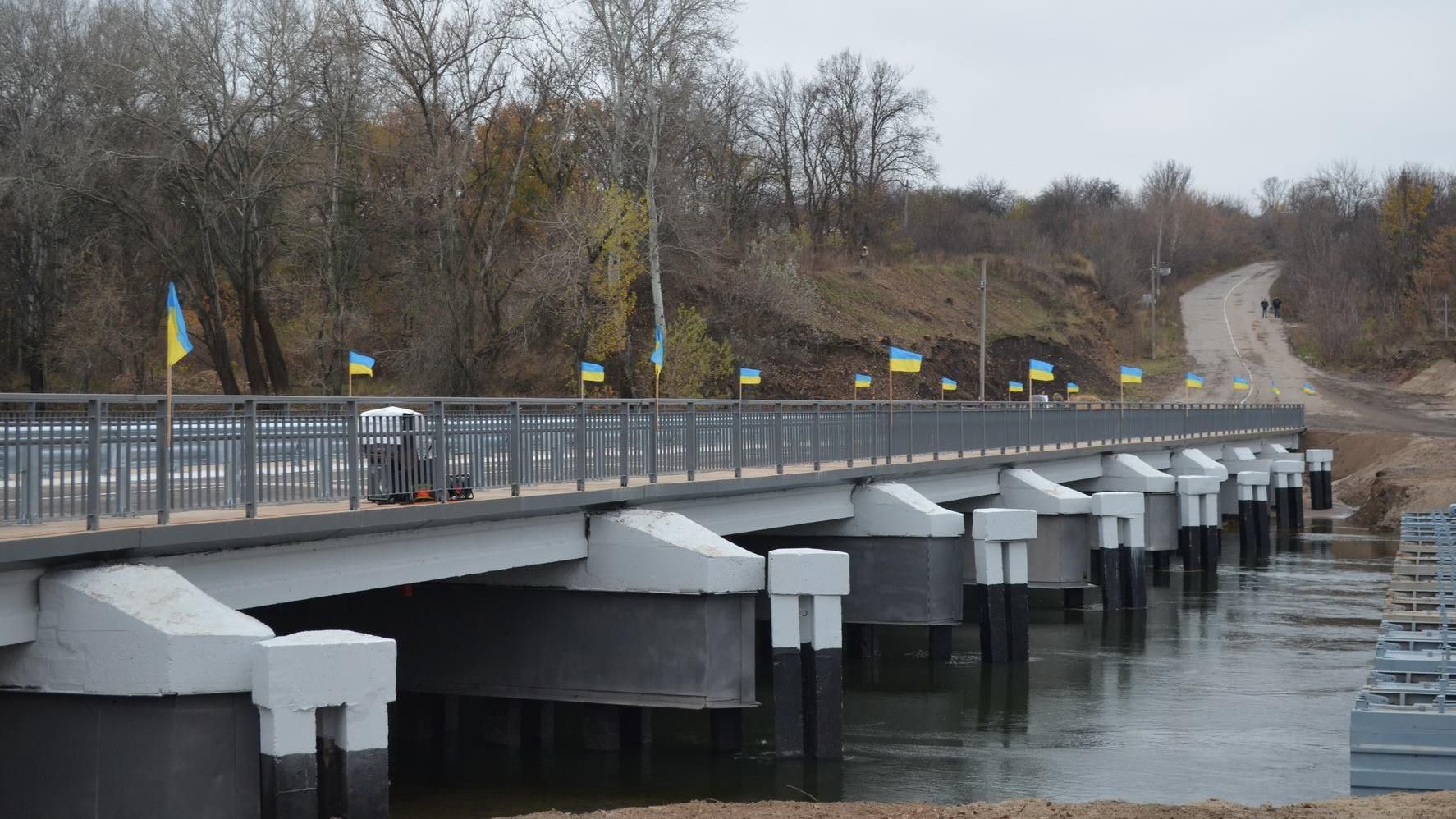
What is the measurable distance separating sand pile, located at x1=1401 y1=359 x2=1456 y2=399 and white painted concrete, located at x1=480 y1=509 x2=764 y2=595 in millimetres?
77570

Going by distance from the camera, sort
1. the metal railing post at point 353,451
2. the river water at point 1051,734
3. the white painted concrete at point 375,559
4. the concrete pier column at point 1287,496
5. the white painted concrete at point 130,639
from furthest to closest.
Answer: the concrete pier column at point 1287,496, the river water at point 1051,734, the metal railing post at point 353,451, the white painted concrete at point 375,559, the white painted concrete at point 130,639

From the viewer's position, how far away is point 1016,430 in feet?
116

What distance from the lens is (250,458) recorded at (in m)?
14.0

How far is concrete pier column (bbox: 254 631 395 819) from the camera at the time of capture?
11453mm

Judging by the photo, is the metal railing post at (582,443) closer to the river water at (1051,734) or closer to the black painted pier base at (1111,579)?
the river water at (1051,734)

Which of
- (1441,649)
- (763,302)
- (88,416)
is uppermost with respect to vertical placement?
(763,302)

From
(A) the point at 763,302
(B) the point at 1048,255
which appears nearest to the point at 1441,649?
(A) the point at 763,302

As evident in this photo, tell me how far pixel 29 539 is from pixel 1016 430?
26595 millimetres

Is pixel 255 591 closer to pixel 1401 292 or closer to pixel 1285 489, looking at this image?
pixel 1285 489

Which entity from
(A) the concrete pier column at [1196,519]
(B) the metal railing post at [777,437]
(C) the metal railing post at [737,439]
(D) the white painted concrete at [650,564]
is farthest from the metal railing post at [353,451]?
(A) the concrete pier column at [1196,519]

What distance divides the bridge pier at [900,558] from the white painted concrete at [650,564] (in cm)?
626

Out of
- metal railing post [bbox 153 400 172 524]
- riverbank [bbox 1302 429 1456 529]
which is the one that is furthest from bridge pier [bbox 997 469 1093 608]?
riverbank [bbox 1302 429 1456 529]

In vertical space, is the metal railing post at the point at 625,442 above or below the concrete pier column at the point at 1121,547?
above

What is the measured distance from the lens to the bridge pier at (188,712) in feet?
A: 37.8
